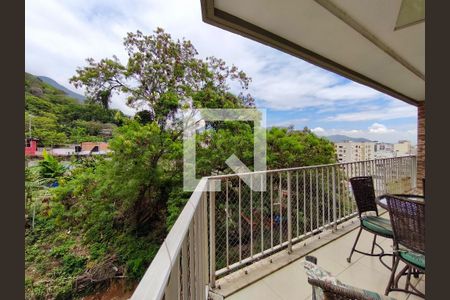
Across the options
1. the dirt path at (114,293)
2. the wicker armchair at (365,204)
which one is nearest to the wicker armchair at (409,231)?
the wicker armchair at (365,204)

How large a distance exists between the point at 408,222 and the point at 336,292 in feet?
4.15

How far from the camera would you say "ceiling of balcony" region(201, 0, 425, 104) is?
69.1 inches

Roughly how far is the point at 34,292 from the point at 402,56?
29.8 ft

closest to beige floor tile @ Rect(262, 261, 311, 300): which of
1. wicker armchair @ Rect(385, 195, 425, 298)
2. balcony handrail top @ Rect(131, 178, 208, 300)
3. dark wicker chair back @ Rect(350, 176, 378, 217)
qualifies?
wicker armchair @ Rect(385, 195, 425, 298)

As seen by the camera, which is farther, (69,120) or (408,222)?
(69,120)

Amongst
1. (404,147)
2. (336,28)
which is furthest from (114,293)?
(404,147)

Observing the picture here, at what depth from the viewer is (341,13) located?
1.89 metres

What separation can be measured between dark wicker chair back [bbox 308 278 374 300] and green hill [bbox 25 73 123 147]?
6900 millimetres

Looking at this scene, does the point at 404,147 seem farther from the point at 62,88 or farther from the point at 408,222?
the point at 62,88

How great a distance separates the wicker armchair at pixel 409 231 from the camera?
1.42m

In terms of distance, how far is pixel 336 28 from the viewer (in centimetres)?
210

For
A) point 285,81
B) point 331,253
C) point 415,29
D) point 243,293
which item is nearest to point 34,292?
point 243,293

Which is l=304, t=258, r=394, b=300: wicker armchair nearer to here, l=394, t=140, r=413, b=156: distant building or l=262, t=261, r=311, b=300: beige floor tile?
l=262, t=261, r=311, b=300: beige floor tile

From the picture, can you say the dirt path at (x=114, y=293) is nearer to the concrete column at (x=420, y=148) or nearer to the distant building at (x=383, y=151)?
the distant building at (x=383, y=151)
